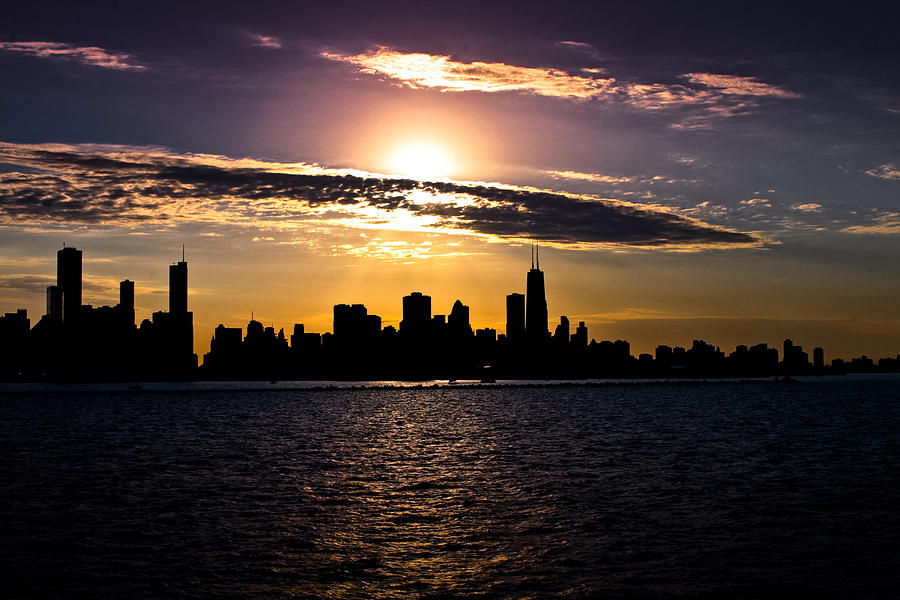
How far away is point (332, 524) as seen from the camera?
1495 inches

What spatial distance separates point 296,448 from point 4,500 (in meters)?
35.3

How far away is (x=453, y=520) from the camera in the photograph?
38.9 m

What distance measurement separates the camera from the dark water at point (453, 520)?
27.8 meters

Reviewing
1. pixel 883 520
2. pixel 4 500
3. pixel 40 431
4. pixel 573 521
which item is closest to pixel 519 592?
pixel 573 521

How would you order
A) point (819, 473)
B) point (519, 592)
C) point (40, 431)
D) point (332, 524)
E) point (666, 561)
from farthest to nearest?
point (40, 431) → point (819, 473) → point (332, 524) → point (666, 561) → point (519, 592)

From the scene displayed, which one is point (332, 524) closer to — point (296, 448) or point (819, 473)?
point (819, 473)

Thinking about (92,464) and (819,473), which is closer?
(819,473)

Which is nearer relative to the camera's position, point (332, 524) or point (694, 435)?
point (332, 524)

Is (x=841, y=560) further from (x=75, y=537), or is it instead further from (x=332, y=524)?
(x=75, y=537)

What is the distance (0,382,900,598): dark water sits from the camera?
27.8 meters

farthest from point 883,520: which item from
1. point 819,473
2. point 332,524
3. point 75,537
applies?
point 75,537

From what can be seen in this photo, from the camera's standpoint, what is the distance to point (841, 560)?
3088 cm

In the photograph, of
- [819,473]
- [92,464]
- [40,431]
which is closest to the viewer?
[819,473]

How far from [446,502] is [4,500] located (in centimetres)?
2488
